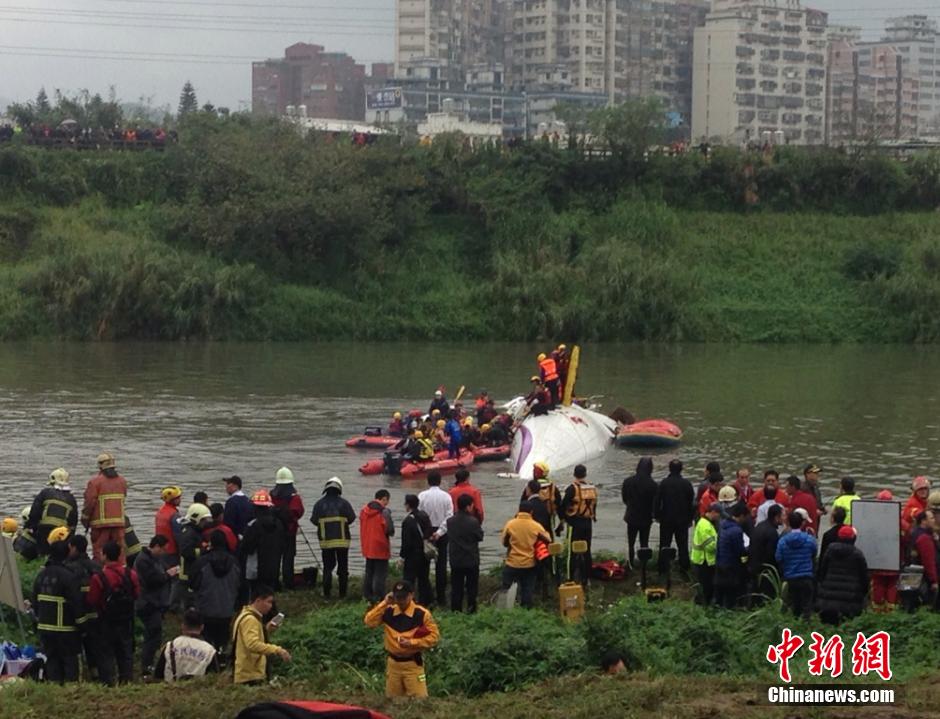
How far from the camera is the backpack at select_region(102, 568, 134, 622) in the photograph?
13.6 meters

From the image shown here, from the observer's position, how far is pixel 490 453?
30.2 m

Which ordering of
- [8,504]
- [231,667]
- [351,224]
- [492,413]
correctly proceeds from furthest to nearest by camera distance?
[351,224]
[492,413]
[8,504]
[231,667]

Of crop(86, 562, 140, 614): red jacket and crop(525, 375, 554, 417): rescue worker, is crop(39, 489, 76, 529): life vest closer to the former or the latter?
crop(86, 562, 140, 614): red jacket

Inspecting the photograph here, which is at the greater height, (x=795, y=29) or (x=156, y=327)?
(x=795, y=29)

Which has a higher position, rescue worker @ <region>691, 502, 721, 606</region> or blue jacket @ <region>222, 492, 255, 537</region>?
blue jacket @ <region>222, 492, 255, 537</region>

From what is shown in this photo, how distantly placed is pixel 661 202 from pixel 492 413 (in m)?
41.0

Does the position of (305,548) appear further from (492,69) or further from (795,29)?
(795,29)

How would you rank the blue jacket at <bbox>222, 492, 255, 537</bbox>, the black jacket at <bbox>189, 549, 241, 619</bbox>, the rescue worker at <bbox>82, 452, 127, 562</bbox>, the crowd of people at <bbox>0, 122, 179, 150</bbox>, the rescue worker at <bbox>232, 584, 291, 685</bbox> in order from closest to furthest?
the rescue worker at <bbox>232, 584, 291, 685</bbox> < the black jacket at <bbox>189, 549, 241, 619</bbox> < the blue jacket at <bbox>222, 492, 255, 537</bbox> < the rescue worker at <bbox>82, 452, 127, 562</bbox> < the crowd of people at <bbox>0, 122, 179, 150</bbox>

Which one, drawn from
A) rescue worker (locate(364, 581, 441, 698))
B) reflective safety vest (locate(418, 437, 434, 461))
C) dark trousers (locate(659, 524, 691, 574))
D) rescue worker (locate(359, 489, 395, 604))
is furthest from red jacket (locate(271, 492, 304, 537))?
reflective safety vest (locate(418, 437, 434, 461))

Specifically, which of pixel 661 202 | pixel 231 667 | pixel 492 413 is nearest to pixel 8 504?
pixel 492 413

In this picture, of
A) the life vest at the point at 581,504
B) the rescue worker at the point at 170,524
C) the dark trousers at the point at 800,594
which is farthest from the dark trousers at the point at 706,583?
the rescue worker at the point at 170,524

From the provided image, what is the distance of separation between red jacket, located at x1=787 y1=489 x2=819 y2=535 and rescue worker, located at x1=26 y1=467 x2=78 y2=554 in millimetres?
7895

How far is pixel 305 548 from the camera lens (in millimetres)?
21109

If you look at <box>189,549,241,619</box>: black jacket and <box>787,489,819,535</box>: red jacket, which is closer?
<box>189,549,241,619</box>: black jacket
